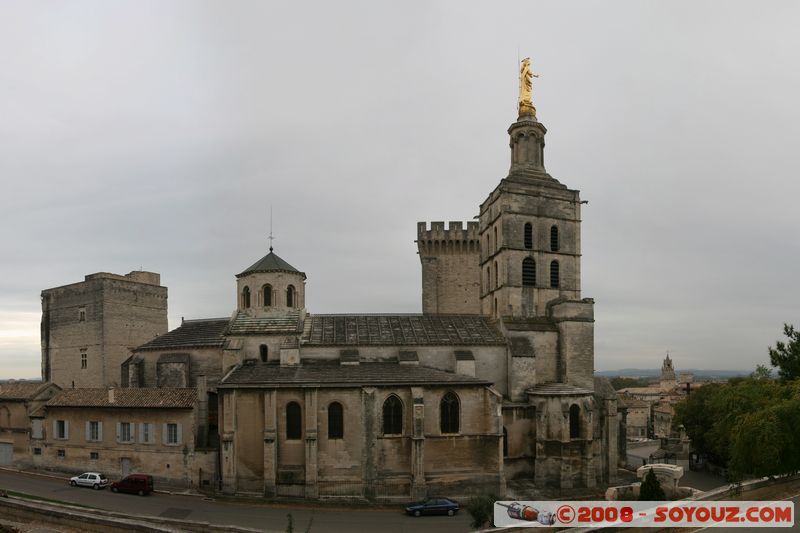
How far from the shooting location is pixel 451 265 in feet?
172

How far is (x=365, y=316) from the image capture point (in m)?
42.2

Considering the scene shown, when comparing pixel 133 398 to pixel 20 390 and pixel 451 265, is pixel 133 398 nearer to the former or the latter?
pixel 20 390

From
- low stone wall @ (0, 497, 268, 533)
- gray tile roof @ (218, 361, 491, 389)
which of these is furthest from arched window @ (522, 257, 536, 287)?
low stone wall @ (0, 497, 268, 533)

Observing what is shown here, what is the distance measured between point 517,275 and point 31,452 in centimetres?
3614

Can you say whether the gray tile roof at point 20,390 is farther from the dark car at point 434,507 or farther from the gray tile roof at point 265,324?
the dark car at point 434,507

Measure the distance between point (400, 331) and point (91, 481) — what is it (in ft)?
69.7

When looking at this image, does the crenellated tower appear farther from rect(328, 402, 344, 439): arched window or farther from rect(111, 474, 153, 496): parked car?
rect(111, 474, 153, 496): parked car

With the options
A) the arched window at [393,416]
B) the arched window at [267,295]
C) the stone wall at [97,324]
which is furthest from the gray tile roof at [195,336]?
the stone wall at [97,324]

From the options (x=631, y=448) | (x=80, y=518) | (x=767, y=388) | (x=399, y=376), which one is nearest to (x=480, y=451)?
(x=399, y=376)

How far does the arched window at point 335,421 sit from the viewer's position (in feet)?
112

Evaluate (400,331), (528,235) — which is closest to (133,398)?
(400,331)

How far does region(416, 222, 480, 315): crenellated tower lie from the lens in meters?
52.2

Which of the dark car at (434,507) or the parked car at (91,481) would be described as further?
the parked car at (91,481)

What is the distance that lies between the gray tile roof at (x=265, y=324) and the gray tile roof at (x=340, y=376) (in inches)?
106
